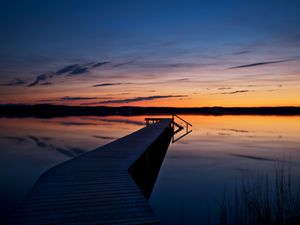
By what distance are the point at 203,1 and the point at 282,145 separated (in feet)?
29.3

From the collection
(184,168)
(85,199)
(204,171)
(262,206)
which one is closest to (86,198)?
(85,199)

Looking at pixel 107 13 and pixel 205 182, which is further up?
pixel 107 13

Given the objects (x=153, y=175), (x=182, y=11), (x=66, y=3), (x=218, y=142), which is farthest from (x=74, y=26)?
(x=218, y=142)

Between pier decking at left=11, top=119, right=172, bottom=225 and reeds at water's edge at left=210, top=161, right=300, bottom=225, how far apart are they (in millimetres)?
1934

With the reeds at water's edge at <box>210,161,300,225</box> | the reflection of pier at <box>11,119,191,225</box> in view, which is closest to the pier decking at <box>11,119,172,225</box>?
the reflection of pier at <box>11,119,191,225</box>

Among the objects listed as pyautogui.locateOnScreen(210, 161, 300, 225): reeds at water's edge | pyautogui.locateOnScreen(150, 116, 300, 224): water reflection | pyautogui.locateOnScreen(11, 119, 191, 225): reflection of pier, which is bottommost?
pyautogui.locateOnScreen(150, 116, 300, 224): water reflection

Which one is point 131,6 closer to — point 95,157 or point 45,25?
point 45,25

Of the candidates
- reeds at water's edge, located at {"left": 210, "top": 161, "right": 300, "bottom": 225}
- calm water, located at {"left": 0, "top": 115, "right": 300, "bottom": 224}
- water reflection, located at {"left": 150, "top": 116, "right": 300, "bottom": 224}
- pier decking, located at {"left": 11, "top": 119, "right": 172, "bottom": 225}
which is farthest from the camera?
calm water, located at {"left": 0, "top": 115, "right": 300, "bottom": 224}

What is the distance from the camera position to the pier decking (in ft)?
10.4

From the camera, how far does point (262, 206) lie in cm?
527

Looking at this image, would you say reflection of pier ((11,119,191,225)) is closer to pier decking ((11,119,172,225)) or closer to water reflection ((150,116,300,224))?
pier decking ((11,119,172,225))

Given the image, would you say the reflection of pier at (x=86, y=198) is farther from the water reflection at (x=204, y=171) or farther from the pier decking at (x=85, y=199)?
the water reflection at (x=204, y=171)

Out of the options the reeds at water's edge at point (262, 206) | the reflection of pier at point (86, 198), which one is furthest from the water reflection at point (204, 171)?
the reflection of pier at point (86, 198)

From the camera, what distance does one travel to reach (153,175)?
9539mm
